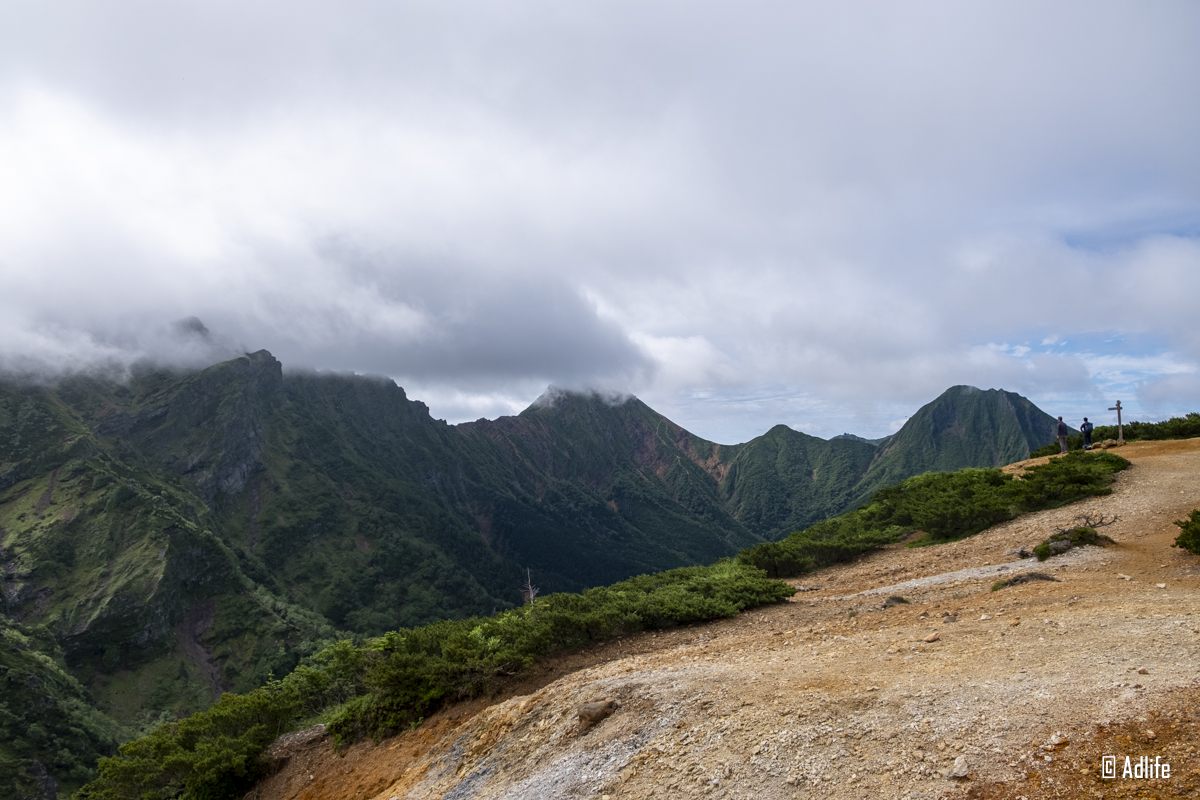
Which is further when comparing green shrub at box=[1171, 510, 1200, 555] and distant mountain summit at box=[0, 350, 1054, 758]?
distant mountain summit at box=[0, 350, 1054, 758]

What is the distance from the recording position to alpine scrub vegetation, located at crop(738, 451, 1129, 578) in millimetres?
20567

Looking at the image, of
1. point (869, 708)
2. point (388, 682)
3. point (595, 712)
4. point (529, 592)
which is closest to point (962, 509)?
point (869, 708)

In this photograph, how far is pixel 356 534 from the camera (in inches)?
6909

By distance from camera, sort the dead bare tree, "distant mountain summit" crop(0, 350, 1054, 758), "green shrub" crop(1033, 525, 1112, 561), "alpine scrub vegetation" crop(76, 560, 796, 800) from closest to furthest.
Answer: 1. "alpine scrub vegetation" crop(76, 560, 796, 800)
2. "green shrub" crop(1033, 525, 1112, 561)
3. the dead bare tree
4. "distant mountain summit" crop(0, 350, 1054, 758)

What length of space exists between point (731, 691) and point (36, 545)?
162 meters

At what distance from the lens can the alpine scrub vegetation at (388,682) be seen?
41.8 feet

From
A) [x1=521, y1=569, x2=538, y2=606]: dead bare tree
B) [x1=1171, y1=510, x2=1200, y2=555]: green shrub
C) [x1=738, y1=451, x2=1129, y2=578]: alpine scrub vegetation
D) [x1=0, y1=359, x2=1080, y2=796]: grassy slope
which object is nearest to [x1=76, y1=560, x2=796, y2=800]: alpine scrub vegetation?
[x1=521, y1=569, x2=538, y2=606]: dead bare tree

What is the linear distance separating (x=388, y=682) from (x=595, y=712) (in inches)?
245

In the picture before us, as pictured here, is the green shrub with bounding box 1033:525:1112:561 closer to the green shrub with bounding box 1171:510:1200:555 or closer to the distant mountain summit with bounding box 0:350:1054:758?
A: the green shrub with bounding box 1171:510:1200:555

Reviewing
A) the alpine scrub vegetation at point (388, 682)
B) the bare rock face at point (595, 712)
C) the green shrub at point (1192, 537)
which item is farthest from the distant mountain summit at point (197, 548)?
the bare rock face at point (595, 712)

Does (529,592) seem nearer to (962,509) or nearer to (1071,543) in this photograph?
(962,509)

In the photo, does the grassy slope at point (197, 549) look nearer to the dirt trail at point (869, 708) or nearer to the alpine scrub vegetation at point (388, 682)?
the alpine scrub vegetation at point (388, 682)

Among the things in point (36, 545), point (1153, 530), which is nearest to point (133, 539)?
point (36, 545)

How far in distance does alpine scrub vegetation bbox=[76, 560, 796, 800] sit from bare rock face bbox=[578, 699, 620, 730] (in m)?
3.60
